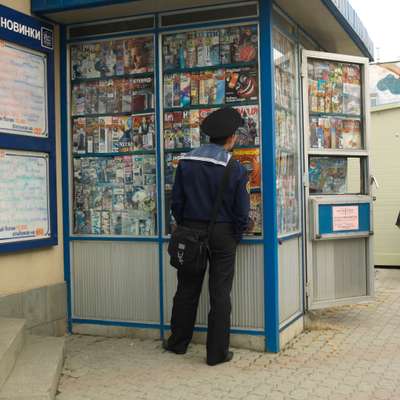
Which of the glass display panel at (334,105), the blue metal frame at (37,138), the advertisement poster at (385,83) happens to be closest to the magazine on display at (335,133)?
the glass display panel at (334,105)

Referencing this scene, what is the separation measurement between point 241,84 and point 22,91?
193 cm

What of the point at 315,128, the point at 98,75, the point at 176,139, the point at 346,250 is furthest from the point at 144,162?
the point at 346,250

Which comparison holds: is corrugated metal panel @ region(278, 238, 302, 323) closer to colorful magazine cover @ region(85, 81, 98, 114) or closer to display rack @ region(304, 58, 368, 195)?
display rack @ region(304, 58, 368, 195)

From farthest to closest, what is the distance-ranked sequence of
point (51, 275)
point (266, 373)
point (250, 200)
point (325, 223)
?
point (325, 223) < point (51, 275) < point (250, 200) < point (266, 373)

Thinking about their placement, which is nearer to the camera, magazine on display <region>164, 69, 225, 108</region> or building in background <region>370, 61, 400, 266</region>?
magazine on display <region>164, 69, 225, 108</region>

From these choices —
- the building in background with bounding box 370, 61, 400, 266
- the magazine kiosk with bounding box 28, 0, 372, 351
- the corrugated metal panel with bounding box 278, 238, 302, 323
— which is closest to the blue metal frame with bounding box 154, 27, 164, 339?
the magazine kiosk with bounding box 28, 0, 372, 351

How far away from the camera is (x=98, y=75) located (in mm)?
6156

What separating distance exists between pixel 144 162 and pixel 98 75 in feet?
3.21

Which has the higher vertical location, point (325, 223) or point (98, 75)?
point (98, 75)

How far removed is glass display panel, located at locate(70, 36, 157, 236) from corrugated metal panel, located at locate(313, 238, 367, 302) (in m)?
1.78

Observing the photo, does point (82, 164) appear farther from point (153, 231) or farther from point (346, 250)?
point (346, 250)

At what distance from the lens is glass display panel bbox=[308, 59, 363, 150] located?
6598 mm

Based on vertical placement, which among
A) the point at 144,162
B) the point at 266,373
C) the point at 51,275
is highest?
the point at 144,162

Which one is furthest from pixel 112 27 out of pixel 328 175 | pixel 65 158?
pixel 328 175
